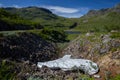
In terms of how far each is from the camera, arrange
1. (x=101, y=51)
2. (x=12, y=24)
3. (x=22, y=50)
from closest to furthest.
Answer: (x=101, y=51)
(x=22, y=50)
(x=12, y=24)

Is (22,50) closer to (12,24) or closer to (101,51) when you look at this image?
(101,51)

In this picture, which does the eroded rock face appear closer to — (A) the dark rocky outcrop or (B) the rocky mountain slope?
(B) the rocky mountain slope

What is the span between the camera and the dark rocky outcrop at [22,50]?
27336 mm

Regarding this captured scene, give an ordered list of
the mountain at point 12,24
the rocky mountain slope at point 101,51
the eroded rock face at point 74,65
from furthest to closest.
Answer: the mountain at point 12,24
the rocky mountain slope at point 101,51
the eroded rock face at point 74,65

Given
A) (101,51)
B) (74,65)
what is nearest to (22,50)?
(74,65)

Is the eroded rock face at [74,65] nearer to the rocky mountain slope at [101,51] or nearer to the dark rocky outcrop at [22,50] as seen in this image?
the rocky mountain slope at [101,51]

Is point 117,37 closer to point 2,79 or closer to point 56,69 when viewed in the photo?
point 56,69

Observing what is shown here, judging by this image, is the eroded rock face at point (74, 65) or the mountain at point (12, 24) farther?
the mountain at point (12, 24)

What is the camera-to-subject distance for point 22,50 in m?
29.7

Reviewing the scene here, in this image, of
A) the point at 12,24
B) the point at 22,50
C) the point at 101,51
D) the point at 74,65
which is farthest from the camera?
the point at 12,24

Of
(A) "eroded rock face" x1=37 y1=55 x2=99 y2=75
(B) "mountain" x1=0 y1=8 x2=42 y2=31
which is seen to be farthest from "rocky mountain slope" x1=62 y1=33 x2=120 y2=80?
(B) "mountain" x1=0 y1=8 x2=42 y2=31

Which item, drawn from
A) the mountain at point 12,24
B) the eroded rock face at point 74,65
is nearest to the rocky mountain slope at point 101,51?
the eroded rock face at point 74,65

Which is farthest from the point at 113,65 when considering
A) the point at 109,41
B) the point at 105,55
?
the point at 109,41

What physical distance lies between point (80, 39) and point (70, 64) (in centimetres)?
872
